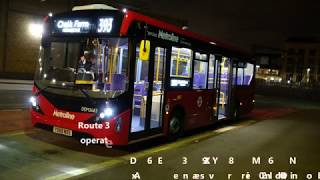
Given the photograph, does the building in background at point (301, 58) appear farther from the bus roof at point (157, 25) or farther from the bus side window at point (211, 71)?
the bus roof at point (157, 25)

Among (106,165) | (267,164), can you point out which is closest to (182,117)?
(267,164)

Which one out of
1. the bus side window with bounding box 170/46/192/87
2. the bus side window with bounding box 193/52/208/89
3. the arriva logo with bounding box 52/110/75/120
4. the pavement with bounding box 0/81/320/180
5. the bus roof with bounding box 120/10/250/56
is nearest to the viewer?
the pavement with bounding box 0/81/320/180

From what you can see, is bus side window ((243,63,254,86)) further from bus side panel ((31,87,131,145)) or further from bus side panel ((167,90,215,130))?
bus side panel ((31,87,131,145))

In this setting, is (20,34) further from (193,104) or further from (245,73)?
(193,104)

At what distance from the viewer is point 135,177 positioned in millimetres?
7289

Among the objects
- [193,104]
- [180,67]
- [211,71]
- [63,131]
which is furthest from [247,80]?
[63,131]

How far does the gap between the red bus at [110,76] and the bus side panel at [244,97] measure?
6315 millimetres

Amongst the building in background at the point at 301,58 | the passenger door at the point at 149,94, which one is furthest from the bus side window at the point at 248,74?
the building in background at the point at 301,58

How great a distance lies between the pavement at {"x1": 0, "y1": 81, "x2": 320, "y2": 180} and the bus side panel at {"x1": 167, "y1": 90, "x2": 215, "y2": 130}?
0.52 metres

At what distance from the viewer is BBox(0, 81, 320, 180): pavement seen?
7.55 m

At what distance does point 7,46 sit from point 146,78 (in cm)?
2213

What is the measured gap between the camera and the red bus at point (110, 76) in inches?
341

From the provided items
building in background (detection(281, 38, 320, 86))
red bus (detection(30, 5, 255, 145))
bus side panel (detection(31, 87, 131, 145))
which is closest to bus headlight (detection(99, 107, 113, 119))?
red bus (detection(30, 5, 255, 145))

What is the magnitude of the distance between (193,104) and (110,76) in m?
4.25
